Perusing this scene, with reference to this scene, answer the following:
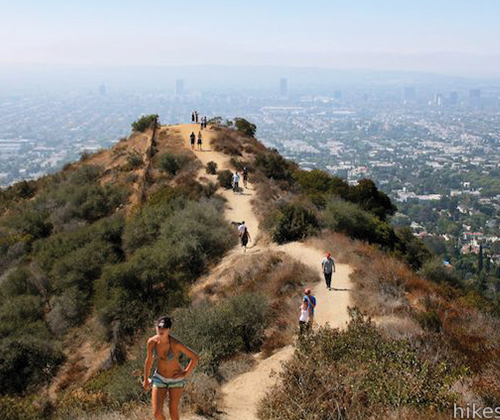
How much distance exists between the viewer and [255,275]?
46.5ft

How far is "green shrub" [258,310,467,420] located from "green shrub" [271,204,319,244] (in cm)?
927

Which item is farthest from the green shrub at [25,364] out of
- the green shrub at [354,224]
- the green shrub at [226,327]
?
the green shrub at [354,224]

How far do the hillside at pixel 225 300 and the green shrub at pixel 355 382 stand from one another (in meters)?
0.03

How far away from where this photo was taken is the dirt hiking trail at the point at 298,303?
7.77m

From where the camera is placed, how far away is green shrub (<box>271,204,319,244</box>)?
56.2ft

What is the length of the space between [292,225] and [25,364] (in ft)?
30.9

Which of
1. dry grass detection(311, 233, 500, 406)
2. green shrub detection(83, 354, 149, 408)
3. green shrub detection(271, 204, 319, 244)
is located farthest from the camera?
green shrub detection(271, 204, 319, 244)

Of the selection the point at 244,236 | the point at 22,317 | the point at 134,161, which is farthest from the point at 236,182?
the point at 22,317

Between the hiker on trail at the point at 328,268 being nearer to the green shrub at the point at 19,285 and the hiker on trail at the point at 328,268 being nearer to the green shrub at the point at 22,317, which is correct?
the green shrub at the point at 22,317

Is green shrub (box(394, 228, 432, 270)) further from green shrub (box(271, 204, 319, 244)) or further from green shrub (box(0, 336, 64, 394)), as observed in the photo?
green shrub (box(0, 336, 64, 394))

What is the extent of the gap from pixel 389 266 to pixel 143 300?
24.2 feet

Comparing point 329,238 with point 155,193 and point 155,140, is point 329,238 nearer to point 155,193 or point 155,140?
point 155,193

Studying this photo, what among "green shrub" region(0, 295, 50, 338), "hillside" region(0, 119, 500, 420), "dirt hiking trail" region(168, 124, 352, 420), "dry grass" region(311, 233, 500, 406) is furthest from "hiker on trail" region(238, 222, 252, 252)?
"green shrub" region(0, 295, 50, 338)

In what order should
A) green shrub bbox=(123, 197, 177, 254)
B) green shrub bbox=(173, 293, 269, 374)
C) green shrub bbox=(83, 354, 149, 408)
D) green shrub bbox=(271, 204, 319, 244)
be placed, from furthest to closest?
1. green shrub bbox=(123, 197, 177, 254)
2. green shrub bbox=(271, 204, 319, 244)
3. green shrub bbox=(173, 293, 269, 374)
4. green shrub bbox=(83, 354, 149, 408)
